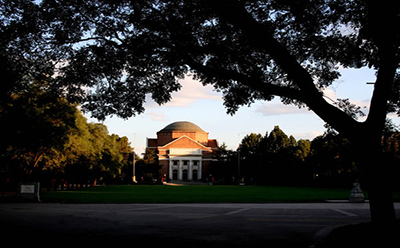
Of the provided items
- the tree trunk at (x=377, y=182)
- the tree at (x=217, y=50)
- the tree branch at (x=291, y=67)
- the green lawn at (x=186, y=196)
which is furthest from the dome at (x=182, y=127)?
the tree trunk at (x=377, y=182)

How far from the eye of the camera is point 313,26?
445 inches

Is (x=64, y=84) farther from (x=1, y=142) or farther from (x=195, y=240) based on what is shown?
(x=1, y=142)

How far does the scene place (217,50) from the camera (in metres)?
11.4

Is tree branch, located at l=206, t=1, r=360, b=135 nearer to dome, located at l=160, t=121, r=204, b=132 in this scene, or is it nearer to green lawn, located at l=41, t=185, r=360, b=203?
green lawn, located at l=41, t=185, r=360, b=203

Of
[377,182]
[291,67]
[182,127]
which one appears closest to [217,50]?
[291,67]

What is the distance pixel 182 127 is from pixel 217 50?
128m

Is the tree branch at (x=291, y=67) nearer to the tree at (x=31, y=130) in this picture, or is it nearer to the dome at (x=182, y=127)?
the tree at (x=31, y=130)

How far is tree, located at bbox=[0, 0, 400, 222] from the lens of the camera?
8578 mm

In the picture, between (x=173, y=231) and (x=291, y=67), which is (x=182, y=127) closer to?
(x=173, y=231)

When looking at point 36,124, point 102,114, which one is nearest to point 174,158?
point 36,124

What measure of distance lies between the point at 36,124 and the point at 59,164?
41.3 ft

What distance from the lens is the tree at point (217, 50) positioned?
858cm

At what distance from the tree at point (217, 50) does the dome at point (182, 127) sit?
125 m

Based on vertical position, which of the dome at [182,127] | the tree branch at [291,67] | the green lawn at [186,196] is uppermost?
the dome at [182,127]
